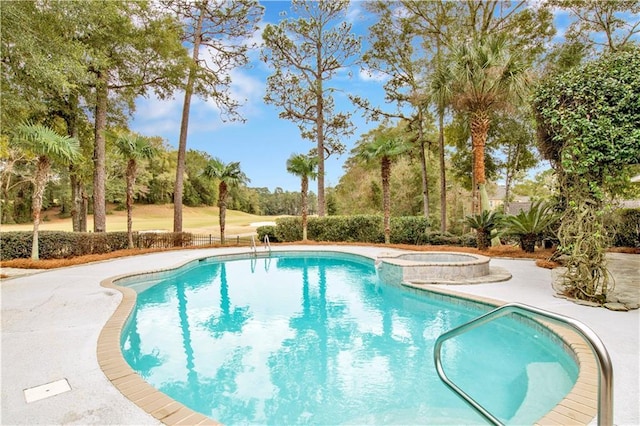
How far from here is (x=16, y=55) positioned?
21.0ft

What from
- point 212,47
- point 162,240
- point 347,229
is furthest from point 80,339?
point 212,47

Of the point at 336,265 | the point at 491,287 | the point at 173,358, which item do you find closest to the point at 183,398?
the point at 173,358

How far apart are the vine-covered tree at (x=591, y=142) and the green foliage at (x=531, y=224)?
15.3ft

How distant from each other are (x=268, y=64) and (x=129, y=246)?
484 inches

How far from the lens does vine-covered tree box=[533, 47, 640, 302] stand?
4.77m

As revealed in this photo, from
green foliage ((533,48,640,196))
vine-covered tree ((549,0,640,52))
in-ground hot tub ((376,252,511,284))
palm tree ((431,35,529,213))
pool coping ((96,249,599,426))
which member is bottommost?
pool coping ((96,249,599,426))

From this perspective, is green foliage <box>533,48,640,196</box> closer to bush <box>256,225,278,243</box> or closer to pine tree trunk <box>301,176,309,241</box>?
pine tree trunk <box>301,176,309,241</box>

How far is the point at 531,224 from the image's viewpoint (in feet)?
33.4

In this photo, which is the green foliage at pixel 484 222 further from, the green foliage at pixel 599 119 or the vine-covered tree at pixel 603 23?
the vine-covered tree at pixel 603 23

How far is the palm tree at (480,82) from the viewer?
1015 cm

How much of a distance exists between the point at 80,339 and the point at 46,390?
1.26 meters

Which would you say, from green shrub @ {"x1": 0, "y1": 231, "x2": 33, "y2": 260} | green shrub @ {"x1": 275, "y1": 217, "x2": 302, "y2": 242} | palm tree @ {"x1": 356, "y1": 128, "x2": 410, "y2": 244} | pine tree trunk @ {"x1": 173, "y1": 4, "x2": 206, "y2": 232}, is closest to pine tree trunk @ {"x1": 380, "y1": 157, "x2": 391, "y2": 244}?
palm tree @ {"x1": 356, "y1": 128, "x2": 410, "y2": 244}

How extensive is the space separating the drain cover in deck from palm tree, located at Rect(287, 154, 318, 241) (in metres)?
13.8

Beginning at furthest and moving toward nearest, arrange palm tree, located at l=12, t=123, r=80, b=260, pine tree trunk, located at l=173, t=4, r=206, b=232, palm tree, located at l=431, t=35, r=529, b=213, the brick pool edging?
1. pine tree trunk, located at l=173, t=4, r=206, b=232
2. palm tree, located at l=431, t=35, r=529, b=213
3. palm tree, located at l=12, t=123, r=80, b=260
4. the brick pool edging
